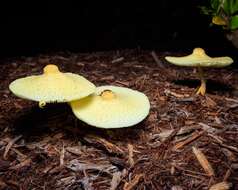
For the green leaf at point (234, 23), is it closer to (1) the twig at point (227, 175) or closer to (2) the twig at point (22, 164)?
(1) the twig at point (227, 175)

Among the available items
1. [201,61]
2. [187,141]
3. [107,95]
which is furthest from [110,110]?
[201,61]

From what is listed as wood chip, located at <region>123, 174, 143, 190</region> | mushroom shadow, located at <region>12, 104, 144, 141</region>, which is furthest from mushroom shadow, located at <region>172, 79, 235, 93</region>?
wood chip, located at <region>123, 174, 143, 190</region>

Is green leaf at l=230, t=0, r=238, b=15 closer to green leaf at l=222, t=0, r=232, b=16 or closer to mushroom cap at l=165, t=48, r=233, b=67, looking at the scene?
green leaf at l=222, t=0, r=232, b=16

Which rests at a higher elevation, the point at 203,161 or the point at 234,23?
the point at 234,23

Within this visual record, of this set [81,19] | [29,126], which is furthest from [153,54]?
[29,126]

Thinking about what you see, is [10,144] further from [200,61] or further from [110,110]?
[200,61]
